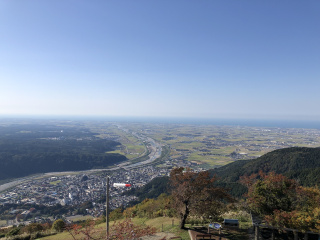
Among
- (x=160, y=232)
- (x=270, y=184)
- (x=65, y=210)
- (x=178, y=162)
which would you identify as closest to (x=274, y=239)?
(x=270, y=184)

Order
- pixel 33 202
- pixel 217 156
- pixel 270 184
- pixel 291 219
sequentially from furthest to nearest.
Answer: pixel 217 156, pixel 33 202, pixel 270 184, pixel 291 219

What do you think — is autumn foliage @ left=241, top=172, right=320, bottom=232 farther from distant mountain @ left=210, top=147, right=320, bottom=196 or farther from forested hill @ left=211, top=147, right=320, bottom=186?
forested hill @ left=211, top=147, right=320, bottom=186

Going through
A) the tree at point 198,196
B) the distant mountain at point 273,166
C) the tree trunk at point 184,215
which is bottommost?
the distant mountain at point 273,166

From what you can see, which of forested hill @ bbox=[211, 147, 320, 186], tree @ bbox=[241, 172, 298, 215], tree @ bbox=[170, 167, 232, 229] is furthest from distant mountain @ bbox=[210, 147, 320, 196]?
tree @ bbox=[241, 172, 298, 215]

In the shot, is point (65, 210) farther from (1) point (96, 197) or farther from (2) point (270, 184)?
(2) point (270, 184)

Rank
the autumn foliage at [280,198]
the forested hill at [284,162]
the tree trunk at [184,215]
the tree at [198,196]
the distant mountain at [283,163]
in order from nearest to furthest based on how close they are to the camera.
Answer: the autumn foliage at [280,198]
the tree at [198,196]
the tree trunk at [184,215]
the distant mountain at [283,163]
the forested hill at [284,162]

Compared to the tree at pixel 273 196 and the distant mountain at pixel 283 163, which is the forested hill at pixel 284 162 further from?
the tree at pixel 273 196

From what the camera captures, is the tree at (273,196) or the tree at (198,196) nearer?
the tree at (273,196)

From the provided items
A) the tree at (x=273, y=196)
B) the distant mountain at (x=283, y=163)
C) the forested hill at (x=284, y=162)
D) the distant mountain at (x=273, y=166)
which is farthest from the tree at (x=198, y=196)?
the forested hill at (x=284, y=162)
